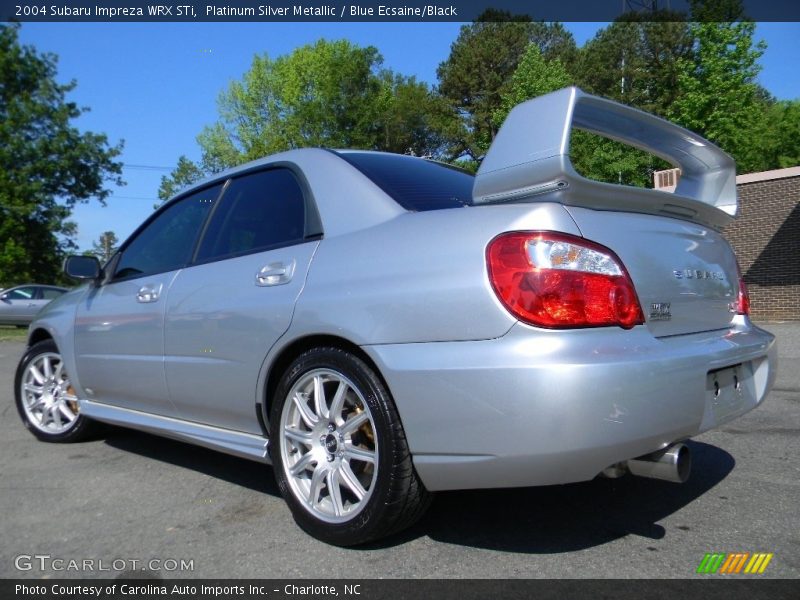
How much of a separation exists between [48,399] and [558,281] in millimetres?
3907

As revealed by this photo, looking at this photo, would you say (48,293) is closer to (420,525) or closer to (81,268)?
(81,268)

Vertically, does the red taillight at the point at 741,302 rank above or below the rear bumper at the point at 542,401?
above

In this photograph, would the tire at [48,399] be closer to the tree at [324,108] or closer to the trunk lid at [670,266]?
the trunk lid at [670,266]

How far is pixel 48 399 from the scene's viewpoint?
4617mm

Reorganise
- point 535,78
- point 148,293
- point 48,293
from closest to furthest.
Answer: point 148,293, point 48,293, point 535,78

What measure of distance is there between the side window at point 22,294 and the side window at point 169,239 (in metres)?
19.2

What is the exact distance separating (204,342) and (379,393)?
1144mm

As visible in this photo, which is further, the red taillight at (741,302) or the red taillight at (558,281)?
the red taillight at (741,302)

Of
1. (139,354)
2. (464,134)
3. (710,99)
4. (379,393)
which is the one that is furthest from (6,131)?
(379,393)

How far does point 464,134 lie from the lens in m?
39.1

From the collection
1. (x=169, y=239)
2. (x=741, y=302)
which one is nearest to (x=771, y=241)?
(x=741, y=302)

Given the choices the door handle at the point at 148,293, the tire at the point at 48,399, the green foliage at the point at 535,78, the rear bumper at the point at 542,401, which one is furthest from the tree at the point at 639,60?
the rear bumper at the point at 542,401

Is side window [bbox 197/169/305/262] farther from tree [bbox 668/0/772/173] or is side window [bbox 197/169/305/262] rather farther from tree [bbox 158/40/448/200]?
tree [bbox 158/40/448/200]

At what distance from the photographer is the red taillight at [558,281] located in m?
2.13
